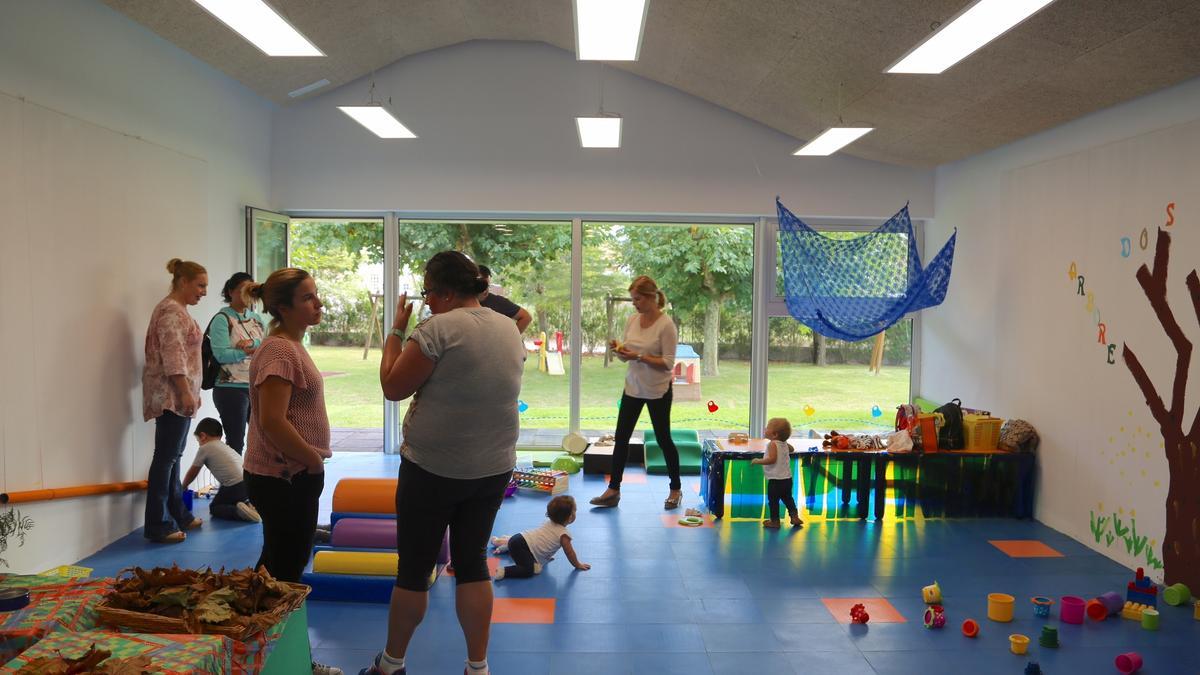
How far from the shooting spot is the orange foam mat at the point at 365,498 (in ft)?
14.1

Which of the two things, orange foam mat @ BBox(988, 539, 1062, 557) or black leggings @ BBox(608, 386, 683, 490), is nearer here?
orange foam mat @ BBox(988, 539, 1062, 557)

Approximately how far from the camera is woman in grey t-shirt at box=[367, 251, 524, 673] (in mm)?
2484

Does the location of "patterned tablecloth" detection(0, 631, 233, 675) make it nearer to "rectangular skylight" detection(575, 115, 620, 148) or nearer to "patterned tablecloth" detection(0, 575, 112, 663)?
"patterned tablecloth" detection(0, 575, 112, 663)

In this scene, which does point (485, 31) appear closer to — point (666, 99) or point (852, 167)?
point (666, 99)

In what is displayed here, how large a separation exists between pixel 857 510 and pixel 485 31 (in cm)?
443

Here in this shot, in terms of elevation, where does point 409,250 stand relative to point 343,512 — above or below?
above

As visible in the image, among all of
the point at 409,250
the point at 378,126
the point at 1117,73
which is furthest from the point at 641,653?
the point at 409,250

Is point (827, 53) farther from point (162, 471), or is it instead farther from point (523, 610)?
point (162, 471)

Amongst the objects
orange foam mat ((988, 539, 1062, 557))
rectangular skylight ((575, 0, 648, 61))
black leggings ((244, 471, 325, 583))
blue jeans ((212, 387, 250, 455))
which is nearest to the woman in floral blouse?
blue jeans ((212, 387, 250, 455))

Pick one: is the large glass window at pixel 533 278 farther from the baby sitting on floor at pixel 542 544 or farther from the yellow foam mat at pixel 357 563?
the yellow foam mat at pixel 357 563

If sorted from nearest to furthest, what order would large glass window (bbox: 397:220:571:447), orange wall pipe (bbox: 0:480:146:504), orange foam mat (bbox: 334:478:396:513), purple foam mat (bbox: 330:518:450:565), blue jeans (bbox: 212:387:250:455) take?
1. orange wall pipe (bbox: 0:480:146:504)
2. purple foam mat (bbox: 330:518:450:565)
3. orange foam mat (bbox: 334:478:396:513)
4. blue jeans (bbox: 212:387:250:455)
5. large glass window (bbox: 397:220:571:447)

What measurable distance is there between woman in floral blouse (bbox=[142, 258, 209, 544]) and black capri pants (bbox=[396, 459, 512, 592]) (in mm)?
2519

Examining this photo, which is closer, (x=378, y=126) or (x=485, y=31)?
(x=378, y=126)

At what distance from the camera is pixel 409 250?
720cm
